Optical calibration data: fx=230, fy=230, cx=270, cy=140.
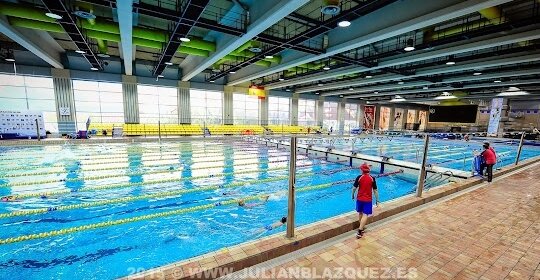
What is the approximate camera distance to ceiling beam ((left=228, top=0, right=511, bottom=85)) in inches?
221

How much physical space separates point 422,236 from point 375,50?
10.4 m

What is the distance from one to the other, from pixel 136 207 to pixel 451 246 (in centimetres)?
551

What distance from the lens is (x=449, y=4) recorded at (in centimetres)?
577

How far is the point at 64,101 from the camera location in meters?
14.9

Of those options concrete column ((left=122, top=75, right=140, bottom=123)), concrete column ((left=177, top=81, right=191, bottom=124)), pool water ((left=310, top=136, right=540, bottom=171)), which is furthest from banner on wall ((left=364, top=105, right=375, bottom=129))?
concrete column ((left=122, top=75, right=140, bottom=123))

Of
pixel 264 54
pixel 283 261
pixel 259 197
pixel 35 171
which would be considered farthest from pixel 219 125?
pixel 283 261

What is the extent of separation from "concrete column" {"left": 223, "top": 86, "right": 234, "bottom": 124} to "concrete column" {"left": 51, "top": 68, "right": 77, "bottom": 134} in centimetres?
1053

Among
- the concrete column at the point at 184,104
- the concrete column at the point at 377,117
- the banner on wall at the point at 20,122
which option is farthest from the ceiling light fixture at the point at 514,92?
the banner on wall at the point at 20,122

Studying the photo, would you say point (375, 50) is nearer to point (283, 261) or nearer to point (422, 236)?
point (422, 236)

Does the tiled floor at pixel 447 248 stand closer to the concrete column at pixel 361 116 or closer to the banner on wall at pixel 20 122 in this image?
the banner on wall at pixel 20 122

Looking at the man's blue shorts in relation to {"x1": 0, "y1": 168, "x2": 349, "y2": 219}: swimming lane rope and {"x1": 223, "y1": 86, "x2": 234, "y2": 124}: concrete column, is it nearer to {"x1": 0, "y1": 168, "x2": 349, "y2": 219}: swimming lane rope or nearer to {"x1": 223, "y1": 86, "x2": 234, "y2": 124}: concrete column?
{"x1": 0, "y1": 168, "x2": 349, "y2": 219}: swimming lane rope

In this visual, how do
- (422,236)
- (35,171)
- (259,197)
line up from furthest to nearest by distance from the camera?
(35,171) < (259,197) < (422,236)

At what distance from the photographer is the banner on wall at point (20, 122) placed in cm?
1248

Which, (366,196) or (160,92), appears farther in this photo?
(160,92)
